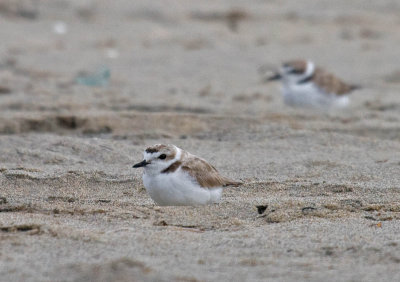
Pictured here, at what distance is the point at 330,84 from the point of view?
8.90 m

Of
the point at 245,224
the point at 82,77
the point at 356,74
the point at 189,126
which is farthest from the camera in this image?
the point at 356,74

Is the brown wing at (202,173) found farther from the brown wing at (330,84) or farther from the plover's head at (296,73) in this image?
the plover's head at (296,73)

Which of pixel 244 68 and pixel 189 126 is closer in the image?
pixel 189 126

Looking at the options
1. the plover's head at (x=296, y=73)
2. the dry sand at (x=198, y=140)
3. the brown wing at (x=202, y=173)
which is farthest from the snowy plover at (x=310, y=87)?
the brown wing at (x=202, y=173)

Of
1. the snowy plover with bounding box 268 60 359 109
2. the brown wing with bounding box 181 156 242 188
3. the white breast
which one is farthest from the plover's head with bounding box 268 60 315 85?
the white breast

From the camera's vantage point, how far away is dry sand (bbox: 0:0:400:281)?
3.39 meters

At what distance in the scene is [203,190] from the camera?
4344 mm

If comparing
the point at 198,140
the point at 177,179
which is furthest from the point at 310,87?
the point at 177,179

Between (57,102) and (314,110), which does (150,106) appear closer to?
(57,102)

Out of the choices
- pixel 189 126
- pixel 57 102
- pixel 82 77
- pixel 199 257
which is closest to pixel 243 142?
pixel 189 126

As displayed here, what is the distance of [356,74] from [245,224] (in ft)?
23.0

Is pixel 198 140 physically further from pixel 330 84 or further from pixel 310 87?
pixel 330 84

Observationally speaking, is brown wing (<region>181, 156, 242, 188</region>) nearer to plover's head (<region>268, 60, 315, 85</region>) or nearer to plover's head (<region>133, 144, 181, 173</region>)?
plover's head (<region>133, 144, 181, 173</region>)

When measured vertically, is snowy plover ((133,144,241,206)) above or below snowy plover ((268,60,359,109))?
below
